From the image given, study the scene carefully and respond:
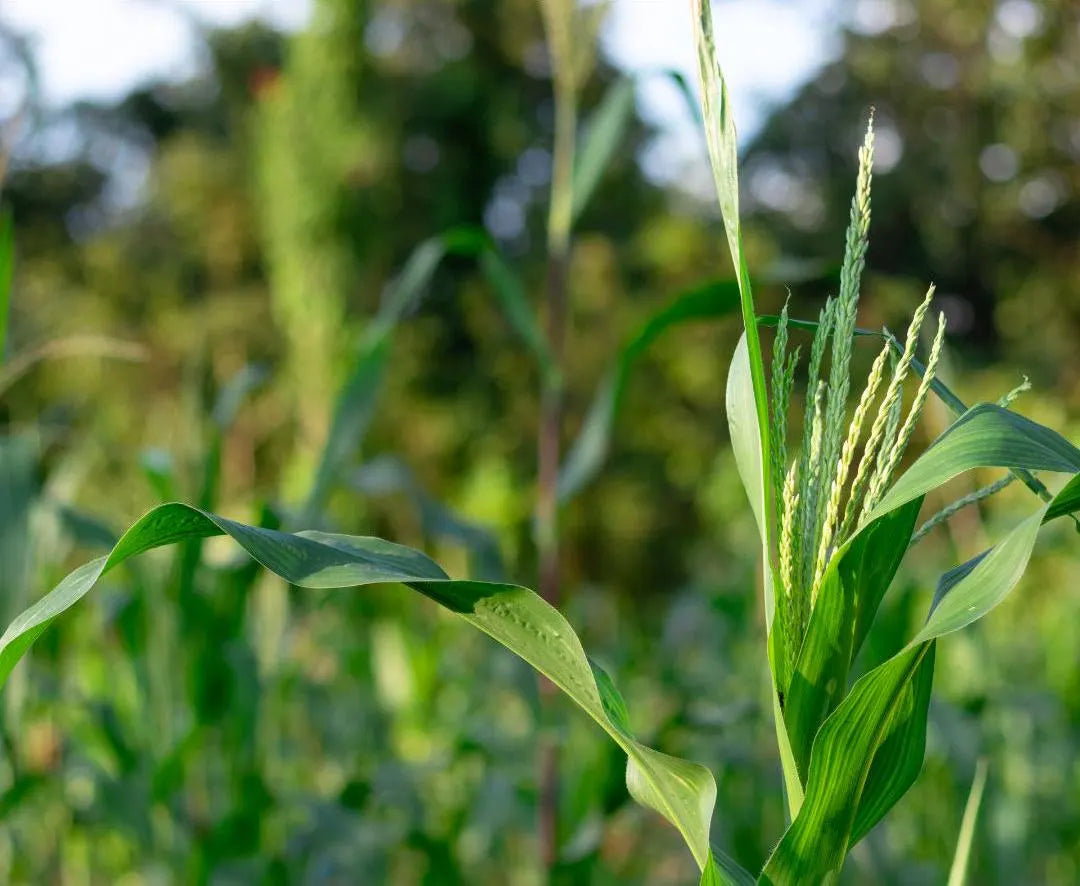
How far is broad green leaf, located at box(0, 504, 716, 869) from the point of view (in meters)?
0.49

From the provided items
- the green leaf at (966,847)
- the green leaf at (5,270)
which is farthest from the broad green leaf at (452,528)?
the green leaf at (966,847)

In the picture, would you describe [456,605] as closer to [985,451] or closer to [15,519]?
[985,451]

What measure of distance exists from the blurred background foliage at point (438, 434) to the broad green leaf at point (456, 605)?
18.2 inches

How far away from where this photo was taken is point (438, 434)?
8383 millimetres

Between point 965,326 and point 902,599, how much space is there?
27.5 feet

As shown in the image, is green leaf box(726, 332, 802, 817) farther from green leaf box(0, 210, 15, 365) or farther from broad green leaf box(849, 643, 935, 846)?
green leaf box(0, 210, 15, 365)

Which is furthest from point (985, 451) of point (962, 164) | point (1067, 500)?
point (962, 164)

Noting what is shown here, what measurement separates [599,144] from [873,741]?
3.42ft

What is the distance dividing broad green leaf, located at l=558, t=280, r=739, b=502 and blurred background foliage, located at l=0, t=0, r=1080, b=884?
0.10 m

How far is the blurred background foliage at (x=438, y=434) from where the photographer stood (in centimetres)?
131

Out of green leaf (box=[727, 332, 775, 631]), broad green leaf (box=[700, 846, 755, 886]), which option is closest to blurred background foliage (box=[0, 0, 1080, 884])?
green leaf (box=[727, 332, 775, 631])

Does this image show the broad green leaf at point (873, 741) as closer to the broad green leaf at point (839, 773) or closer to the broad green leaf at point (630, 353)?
the broad green leaf at point (839, 773)

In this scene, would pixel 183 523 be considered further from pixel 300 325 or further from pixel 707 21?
pixel 300 325

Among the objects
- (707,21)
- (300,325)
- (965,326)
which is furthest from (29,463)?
(965,326)
